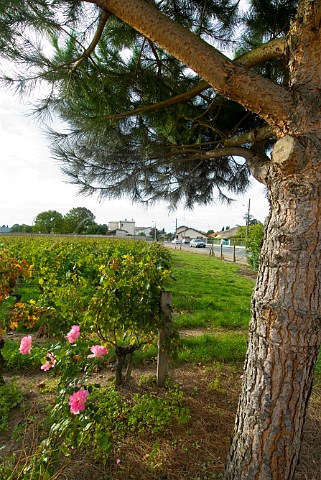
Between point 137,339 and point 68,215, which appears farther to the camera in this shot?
point 68,215

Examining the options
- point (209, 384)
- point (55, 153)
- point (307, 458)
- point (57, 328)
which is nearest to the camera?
point (307, 458)

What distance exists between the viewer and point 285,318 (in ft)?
3.63

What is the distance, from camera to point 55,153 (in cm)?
263

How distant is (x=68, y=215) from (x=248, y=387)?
42188mm

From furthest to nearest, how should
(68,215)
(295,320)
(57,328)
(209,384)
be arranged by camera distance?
(68,215) → (209,384) → (57,328) → (295,320)

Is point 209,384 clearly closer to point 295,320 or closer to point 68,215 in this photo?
point 295,320

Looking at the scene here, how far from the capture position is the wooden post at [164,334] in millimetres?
2197

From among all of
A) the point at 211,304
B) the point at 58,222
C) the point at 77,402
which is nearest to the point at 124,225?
the point at 58,222

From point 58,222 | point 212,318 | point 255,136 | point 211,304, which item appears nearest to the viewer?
point 255,136

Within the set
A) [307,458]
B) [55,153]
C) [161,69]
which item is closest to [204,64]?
[161,69]

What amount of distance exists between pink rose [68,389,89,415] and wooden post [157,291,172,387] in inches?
39.7

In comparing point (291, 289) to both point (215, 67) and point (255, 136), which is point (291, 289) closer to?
point (215, 67)

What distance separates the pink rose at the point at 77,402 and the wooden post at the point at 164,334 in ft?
3.31

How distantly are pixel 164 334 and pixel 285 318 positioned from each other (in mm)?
1281
